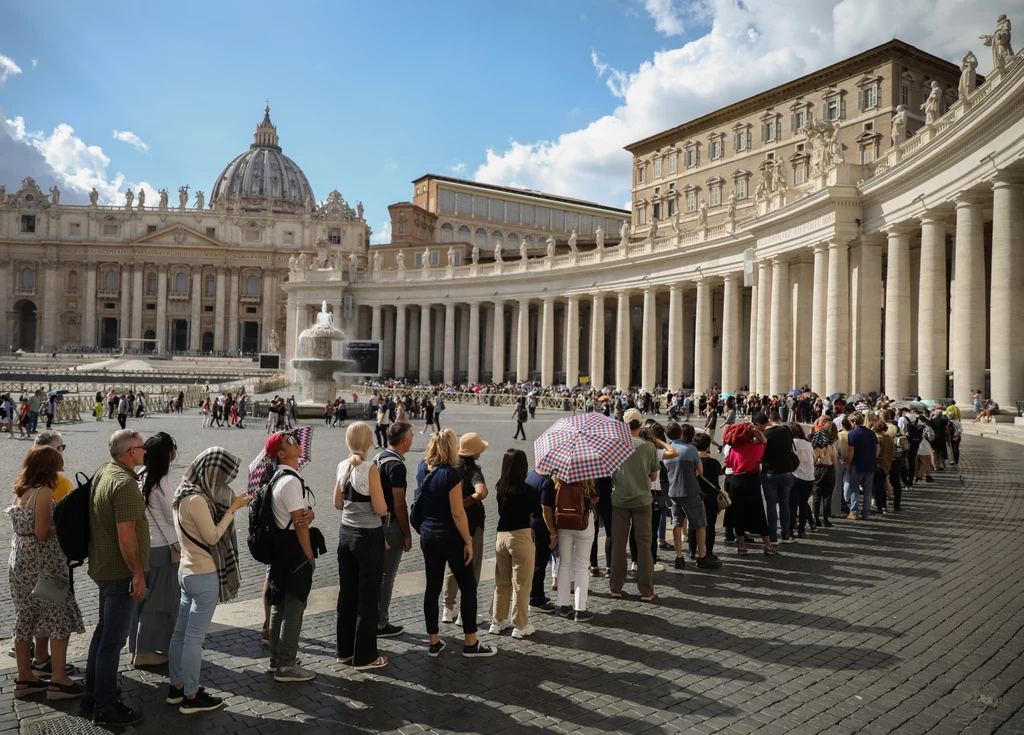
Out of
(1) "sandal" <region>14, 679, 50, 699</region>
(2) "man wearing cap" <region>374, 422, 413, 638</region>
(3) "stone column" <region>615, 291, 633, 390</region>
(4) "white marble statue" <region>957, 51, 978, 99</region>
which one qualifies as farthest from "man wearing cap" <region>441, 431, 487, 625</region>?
(3) "stone column" <region>615, 291, 633, 390</region>

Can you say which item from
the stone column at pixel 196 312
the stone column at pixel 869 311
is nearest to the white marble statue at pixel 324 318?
the stone column at pixel 869 311

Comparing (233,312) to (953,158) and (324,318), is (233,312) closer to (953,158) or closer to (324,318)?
(324,318)

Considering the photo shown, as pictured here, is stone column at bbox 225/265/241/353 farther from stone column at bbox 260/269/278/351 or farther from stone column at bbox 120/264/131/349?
stone column at bbox 120/264/131/349

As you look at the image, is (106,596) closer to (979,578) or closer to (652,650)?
(652,650)

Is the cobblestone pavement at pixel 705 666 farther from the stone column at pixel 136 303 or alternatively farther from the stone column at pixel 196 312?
the stone column at pixel 136 303

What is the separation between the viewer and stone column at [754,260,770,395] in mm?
37031

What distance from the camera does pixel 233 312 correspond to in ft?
350

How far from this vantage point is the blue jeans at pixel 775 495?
32.4 ft

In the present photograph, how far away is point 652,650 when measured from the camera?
6.49m

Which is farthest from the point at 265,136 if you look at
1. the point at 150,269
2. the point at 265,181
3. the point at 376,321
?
the point at 376,321

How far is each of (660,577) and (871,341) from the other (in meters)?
26.5

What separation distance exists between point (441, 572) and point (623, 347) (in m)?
47.1

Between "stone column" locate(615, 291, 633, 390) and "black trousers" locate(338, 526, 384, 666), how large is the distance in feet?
152

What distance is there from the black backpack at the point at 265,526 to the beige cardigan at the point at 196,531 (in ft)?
1.01
